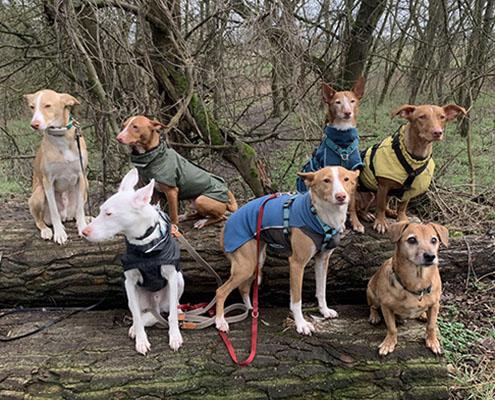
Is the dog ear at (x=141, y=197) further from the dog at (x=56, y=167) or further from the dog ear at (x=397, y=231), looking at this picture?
the dog ear at (x=397, y=231)

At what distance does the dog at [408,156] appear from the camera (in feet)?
13.7

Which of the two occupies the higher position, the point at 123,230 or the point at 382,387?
the point at 123,230

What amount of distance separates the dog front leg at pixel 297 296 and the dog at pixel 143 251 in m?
0.97

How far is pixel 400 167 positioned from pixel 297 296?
1.66 m

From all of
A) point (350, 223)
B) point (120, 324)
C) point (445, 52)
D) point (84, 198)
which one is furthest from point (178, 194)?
point (445, 52)

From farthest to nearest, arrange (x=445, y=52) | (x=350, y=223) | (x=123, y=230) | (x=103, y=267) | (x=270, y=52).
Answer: (x=445, y=52)
(x=270, y=52)
(x=350, y=223)
(x=103, y=267)
(x=123, y=230)

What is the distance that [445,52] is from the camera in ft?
28.0

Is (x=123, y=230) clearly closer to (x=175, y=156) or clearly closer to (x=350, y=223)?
(x=175, y=156)

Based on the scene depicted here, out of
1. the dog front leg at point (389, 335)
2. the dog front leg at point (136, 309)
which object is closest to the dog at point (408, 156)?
the dog front leg at point (389, 335)

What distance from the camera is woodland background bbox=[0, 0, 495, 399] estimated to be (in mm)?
5250

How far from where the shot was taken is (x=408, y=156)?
4.29 m

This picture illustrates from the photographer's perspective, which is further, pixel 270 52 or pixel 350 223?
pixel 270 52

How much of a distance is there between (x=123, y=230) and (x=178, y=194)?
1481mm

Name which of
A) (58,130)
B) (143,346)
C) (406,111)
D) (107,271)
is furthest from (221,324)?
(406,111)
